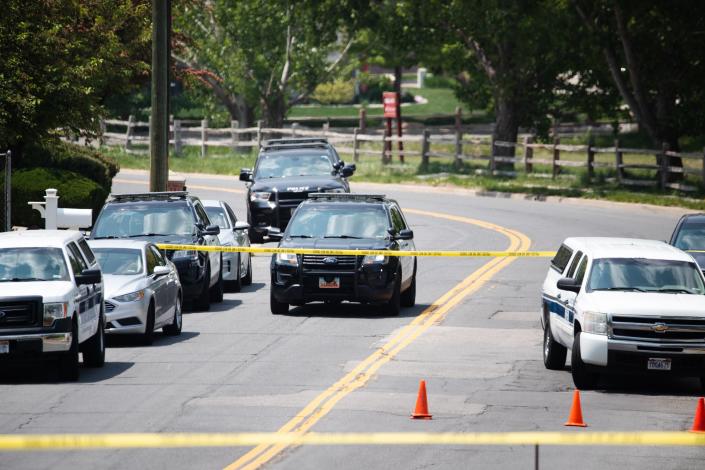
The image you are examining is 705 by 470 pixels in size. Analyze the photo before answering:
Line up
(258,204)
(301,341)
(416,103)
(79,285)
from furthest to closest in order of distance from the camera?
(416,103) < (258,204) < (301,341) < (79,285)

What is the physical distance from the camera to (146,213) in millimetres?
25297

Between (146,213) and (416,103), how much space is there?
3039 inches

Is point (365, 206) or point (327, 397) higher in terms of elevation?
point (365, 206)

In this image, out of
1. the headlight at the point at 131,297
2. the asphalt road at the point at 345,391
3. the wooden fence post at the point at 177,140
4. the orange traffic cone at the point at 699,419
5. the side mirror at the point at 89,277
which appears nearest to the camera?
the asphalt road at the point at 345,391

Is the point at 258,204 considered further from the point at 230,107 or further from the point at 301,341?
the point at 230,107

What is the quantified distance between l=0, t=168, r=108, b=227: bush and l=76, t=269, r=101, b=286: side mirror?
52.3 ft

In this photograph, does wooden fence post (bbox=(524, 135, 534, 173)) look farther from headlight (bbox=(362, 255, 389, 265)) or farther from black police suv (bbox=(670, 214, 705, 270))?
headlight (bbox=(362, 255, 389, 265))

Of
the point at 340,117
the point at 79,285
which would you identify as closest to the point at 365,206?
the point at 79,285


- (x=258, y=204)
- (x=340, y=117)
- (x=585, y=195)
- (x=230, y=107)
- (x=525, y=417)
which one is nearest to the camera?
(x=525, y=417)

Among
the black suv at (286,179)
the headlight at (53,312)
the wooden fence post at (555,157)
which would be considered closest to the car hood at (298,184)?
the black suv at (286,179)

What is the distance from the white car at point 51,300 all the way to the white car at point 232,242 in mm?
8334

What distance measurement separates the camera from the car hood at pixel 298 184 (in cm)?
3412

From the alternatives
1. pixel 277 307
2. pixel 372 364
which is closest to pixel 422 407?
pixel 372 364

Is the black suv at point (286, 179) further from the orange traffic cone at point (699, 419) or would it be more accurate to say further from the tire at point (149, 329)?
the orange traffic cone at point (699, 419)
